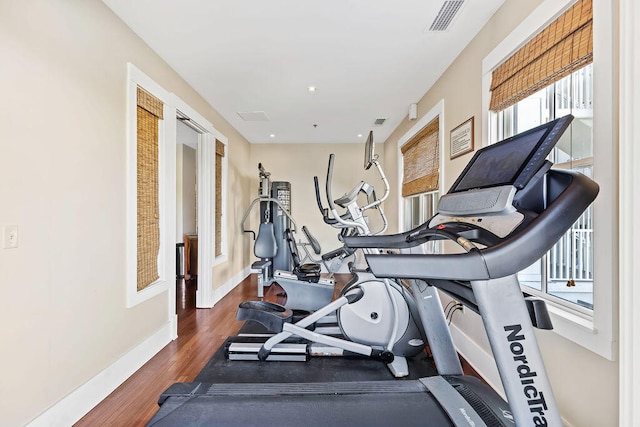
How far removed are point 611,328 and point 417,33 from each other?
6.94 feet

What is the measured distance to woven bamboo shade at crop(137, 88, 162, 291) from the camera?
246cm

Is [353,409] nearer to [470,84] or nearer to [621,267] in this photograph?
[621,267]

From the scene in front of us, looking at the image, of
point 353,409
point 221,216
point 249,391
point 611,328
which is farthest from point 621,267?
point 221,216

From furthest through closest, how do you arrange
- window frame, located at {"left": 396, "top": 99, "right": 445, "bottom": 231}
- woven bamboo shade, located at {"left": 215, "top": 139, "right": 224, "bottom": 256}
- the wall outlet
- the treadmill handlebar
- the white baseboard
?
woven bamboo shade, located at {"left": 215, "top": 139, "right": 224, "bottom": 256} < window frame, located at {"left": 396, "top": 99, "right": 445, "bottom": 231} < the white baseboard < the wall outlet < the treadmill handlebar

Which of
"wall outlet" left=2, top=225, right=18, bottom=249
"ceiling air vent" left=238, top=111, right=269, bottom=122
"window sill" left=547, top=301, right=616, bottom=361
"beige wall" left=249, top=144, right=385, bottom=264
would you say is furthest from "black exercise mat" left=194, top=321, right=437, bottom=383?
"beige wall" left=249, top=144, right=385, bottom=264

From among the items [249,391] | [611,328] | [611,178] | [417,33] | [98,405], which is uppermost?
[417,33]

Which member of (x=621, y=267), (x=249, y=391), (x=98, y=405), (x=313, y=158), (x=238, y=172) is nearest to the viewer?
(x=621, y=267)

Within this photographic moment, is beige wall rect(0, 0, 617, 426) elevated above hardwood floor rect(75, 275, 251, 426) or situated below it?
above

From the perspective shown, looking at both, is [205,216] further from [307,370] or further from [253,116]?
[307,370]

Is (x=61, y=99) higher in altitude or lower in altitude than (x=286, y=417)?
higher

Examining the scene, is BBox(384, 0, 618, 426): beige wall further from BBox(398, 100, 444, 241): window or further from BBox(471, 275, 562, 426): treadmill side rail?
BBox(471, 275, 562, 426): treadmill side rail

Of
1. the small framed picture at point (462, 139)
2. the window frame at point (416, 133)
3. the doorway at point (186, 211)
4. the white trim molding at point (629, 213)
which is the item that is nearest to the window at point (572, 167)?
the white trim molding at point (629, 213)

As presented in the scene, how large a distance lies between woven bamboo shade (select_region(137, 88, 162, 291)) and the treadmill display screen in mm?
2289

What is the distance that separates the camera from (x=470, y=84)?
2.50 meters
